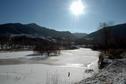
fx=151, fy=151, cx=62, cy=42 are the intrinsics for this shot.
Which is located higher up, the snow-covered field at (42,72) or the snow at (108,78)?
the snow at (108,78)

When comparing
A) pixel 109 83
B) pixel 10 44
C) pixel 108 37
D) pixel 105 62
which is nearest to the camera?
pixel 109 83

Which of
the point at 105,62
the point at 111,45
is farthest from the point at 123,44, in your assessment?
the point at 105,62

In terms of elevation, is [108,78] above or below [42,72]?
above

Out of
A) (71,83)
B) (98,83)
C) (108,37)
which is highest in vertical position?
(108,37)

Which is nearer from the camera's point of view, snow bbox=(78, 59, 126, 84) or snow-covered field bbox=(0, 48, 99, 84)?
snow bbox=(78, 59, 126, 84)

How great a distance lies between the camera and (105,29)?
63.1m

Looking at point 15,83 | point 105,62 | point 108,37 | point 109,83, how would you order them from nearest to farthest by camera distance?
1. point 109,83
2. point 15,83
3. point 105,62
4. point 108,37

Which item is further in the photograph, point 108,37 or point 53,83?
point 108,37

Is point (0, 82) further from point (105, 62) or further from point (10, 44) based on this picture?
point (10, 44)

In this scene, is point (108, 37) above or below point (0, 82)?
above

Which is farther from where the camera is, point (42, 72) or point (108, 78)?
point (42, 72)

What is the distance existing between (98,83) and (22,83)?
6252mm

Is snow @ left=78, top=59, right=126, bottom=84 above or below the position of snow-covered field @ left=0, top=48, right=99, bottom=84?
above

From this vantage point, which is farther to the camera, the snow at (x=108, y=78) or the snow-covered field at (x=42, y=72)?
the snow-covered field at (x=42, y=72)
